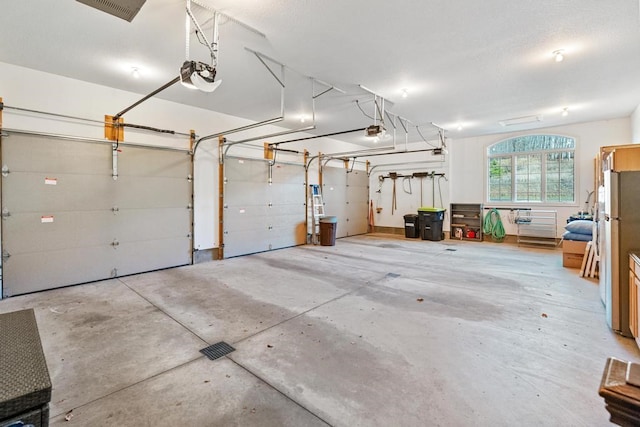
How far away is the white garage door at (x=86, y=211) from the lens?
4105mm

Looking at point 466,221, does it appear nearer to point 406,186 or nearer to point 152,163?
point 406,186

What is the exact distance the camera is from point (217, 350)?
104 inches

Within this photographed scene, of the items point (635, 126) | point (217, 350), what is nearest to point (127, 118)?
point (217, 350)

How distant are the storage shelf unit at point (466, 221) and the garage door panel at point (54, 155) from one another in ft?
29.0

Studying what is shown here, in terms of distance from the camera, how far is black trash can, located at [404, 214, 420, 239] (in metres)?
9.39

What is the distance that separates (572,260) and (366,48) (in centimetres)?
526

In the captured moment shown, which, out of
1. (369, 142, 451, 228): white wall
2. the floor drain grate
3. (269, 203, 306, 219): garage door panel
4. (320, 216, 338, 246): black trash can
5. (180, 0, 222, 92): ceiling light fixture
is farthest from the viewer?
(369, 142, 451, 228): white wall

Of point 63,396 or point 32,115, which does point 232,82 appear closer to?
point 32,115

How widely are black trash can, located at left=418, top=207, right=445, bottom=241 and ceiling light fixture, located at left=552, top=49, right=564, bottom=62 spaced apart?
5.35 m

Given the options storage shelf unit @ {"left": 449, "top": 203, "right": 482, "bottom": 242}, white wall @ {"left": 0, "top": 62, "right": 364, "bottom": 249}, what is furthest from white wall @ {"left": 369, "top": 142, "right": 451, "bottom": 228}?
white wall @ {"left": 0, "top": 62, "right": 364, "bottom": 249}

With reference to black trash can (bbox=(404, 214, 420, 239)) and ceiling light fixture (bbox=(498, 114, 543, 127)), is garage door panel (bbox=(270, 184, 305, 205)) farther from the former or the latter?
ceiling light fixture (bbox=(498, 114, 543, 127))

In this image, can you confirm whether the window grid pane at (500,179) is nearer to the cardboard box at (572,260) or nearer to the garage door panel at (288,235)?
the cardboard box at (572,260)

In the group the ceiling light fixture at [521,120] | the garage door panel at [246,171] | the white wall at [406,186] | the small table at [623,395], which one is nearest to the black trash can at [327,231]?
the garage door panel at [246,171]

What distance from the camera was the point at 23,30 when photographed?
3.25 m
